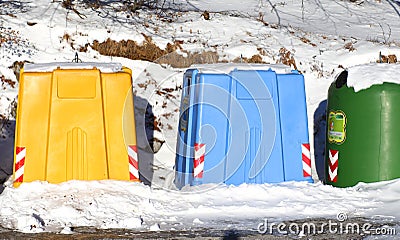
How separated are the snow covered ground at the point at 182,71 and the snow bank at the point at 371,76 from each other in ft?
3.49

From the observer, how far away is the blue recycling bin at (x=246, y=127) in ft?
28.7

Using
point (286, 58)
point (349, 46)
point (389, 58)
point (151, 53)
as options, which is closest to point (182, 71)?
point (151, 53)

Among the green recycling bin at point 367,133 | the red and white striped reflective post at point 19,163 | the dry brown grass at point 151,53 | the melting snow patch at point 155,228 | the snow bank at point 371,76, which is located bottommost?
the melting snow patch at point 155,228

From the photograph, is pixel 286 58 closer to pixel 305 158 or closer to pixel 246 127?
pixel 305 158

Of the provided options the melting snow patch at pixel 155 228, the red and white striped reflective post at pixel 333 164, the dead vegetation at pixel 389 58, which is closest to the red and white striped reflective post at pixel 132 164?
the melting snow patch at pixel 155 228

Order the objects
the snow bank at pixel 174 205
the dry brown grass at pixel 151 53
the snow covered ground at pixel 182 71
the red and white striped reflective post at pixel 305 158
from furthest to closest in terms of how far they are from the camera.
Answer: the dry brown grass at pixel 151 53, the red and white striped reflective post at pixel 305 158, the snow covered ground at pixel 182 71, the snow bank at pixel 174 205

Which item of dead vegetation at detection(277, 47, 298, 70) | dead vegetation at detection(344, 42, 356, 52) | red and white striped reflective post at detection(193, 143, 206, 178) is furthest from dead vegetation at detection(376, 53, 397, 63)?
red and white striped reflective post at detection(193, 143, 206, 178)

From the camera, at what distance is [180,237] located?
6.59 m

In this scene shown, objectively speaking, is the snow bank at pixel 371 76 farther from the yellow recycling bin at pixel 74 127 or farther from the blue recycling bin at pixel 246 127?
the yellow recycling bin at pixel 74 127

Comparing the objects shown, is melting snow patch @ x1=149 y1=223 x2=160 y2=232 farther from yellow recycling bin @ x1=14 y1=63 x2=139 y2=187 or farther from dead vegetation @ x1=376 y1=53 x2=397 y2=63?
dead vegetation @ x1=376 y1=53 x2=397 y2=63

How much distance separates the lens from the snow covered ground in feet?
24.5

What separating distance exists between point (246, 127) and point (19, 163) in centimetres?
241

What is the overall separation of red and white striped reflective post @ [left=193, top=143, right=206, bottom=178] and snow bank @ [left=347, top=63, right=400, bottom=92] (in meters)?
1.71

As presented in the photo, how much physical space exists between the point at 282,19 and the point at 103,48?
5122 mm
